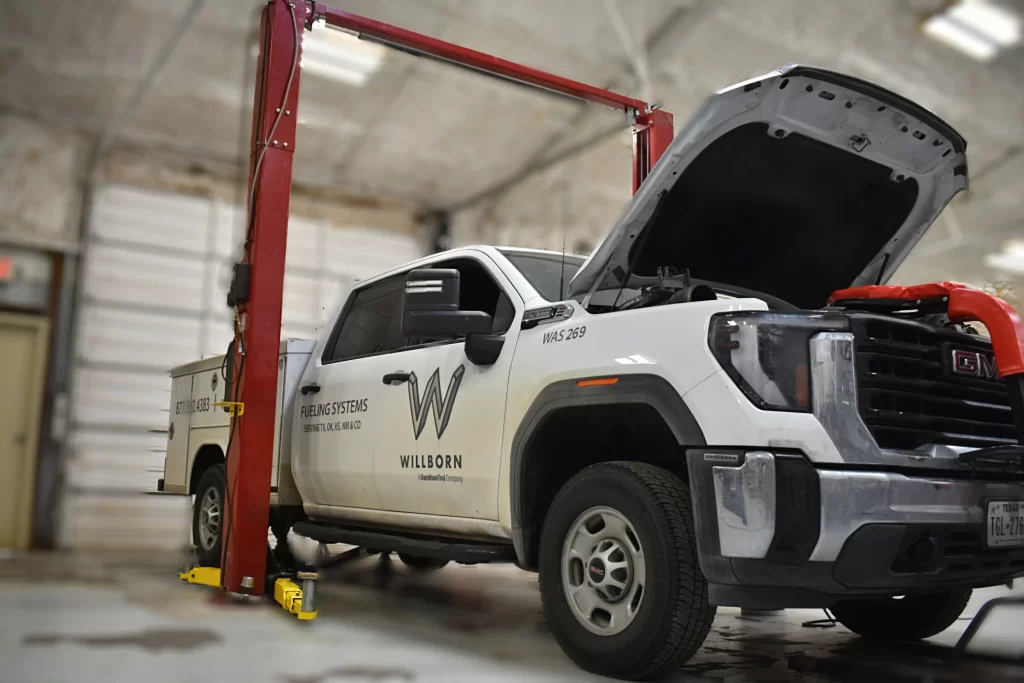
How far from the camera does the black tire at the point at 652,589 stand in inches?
109

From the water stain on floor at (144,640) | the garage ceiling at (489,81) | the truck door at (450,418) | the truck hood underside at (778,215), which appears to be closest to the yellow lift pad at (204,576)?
the water stain on floor at (144,640)

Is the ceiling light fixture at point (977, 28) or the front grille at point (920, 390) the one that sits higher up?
the ceiling light fixture at point (977, 28)

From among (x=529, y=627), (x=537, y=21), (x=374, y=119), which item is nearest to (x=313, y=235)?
(x=374, y=119)

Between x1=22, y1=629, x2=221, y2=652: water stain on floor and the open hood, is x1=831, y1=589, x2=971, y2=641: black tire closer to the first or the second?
the open hood

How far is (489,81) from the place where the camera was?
33.1 ft

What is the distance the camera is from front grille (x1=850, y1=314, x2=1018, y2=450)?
9.15ft

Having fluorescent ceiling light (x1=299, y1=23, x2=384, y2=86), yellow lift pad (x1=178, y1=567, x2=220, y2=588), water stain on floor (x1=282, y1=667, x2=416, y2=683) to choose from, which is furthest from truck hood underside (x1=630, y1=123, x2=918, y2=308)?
fluorescent ceiling light (x1=299, y1=23, x2=384, y2=86)

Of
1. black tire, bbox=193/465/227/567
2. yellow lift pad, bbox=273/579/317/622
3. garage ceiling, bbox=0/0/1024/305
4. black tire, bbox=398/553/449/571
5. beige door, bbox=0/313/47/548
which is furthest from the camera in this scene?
beige door, bbox=0/313/47/548

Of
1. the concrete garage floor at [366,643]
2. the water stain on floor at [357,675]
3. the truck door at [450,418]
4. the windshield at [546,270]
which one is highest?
the windshield at [546,270]

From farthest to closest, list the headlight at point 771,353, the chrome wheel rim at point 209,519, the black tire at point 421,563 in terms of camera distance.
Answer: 1. the black tire at point 421,563
2. the chrome wheel rim at point 209,519
3. the headlight at point 771,353

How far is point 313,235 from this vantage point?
496 inches

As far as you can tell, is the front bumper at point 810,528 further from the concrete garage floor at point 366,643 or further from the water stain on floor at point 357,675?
the water stain on floor at point 357,675

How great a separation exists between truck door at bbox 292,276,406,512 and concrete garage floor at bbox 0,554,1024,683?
25.8 inches

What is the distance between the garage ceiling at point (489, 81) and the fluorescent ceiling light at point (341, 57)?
0.18 m
